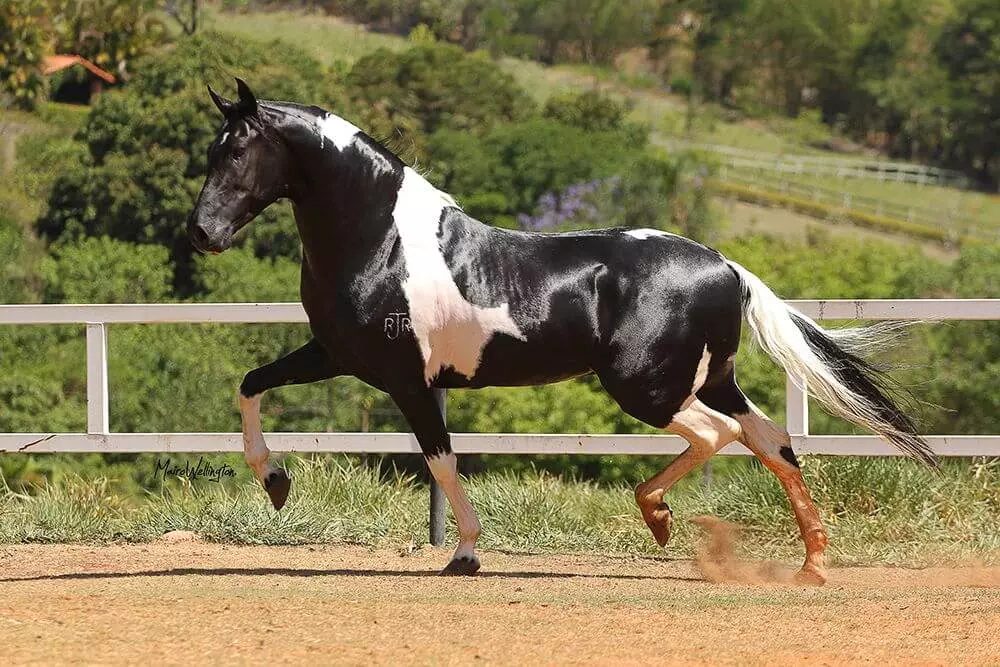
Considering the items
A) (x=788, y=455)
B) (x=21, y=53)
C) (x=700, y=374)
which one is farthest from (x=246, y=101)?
(x=21, y=53)

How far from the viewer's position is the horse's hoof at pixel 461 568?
24.7ft

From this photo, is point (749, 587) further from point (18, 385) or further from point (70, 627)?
point (18, 385)

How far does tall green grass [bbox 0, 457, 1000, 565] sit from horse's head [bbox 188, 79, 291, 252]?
7.60 feet

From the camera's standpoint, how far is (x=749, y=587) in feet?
24.0

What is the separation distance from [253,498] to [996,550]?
414 cm

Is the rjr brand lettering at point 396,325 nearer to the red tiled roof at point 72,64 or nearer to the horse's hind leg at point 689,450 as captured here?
the horse's hind leg at point 689,450

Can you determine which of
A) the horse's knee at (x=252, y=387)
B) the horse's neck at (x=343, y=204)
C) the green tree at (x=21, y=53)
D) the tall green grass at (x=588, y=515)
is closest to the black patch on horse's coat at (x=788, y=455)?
the tall green grass at (x=588, y=515)

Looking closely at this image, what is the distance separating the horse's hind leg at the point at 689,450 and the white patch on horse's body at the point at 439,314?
35.2 inches

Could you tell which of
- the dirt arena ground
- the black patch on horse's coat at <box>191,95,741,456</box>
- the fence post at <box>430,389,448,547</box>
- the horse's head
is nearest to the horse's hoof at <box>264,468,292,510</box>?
the dirt arena ground

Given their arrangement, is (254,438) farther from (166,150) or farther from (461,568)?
(166,150)

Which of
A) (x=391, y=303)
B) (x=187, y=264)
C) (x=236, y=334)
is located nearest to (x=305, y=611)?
(x=391, y=303)

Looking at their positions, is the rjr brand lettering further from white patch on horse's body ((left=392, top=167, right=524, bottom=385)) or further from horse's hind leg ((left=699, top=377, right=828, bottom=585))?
horse's hind leg ((left=699, top=377, right=828, bottom=585))

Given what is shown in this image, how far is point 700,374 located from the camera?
24.6 ft

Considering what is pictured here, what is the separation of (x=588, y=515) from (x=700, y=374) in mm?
1922
